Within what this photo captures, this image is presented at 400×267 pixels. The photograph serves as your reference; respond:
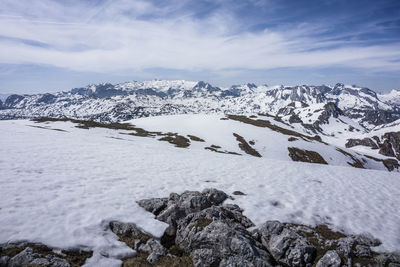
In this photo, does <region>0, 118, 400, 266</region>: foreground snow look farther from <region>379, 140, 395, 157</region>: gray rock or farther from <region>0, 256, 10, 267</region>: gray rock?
<region>379, 140, 395, 157</region>: gray rock

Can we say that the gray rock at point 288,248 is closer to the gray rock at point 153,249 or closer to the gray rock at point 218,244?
the gray rock at point 218,244

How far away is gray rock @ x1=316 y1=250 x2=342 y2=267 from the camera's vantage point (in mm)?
9727

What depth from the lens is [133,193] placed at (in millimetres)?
16750

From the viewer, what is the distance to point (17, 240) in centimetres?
988

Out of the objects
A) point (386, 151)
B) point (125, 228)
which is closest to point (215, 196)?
point (125, 228)

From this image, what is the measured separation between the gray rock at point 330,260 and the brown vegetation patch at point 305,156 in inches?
2499

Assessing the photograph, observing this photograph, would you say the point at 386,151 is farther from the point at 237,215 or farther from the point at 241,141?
the point at 237,215

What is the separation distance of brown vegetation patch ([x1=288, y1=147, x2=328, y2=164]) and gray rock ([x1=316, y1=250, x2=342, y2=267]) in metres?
63.5

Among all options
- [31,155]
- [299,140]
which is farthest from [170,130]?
[31,155]

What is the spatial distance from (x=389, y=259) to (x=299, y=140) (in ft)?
259

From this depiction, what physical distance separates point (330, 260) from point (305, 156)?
225 feet

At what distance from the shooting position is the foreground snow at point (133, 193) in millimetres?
11391

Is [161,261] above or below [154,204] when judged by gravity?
Answer: below

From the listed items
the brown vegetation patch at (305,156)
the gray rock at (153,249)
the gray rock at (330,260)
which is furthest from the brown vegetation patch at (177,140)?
the gray rock at (330,260)
